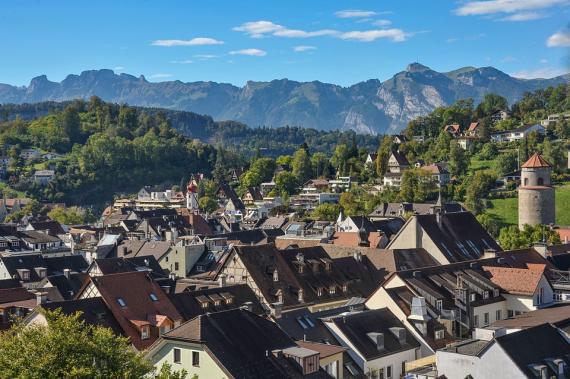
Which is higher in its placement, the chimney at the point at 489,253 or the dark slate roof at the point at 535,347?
the dark slate roof at the point at 535,347

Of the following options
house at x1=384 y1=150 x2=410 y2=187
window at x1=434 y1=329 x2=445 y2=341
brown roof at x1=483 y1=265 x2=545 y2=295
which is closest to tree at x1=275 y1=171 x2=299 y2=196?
house at x1=384 y1=150 x2=410 y2=187

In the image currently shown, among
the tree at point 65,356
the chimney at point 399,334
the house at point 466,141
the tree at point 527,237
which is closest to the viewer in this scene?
the tree at point 65,356

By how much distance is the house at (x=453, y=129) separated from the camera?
155 metres

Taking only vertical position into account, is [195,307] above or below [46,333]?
below

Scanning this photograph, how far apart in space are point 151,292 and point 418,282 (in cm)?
1549

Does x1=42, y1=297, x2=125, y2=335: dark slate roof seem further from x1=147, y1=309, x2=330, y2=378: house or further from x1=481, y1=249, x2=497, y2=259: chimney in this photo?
x1=481, y1=249, x2=497, y2=259: chimney

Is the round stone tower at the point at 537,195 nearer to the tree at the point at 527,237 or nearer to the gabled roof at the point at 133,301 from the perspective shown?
the tree at the point at 527,237

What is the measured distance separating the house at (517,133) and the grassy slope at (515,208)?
1239 inches

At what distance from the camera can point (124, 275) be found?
44344mm

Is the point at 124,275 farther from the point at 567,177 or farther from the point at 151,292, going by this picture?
the point at 567,177

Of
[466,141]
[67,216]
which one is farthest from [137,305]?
[466,141]

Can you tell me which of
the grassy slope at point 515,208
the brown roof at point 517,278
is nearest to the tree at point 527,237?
the brown roof at point 517,278

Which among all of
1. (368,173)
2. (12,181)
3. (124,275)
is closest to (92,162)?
(12,181)

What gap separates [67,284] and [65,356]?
96.5 feet
